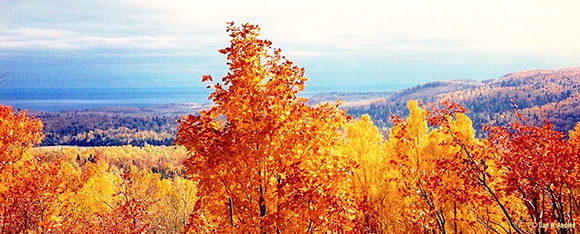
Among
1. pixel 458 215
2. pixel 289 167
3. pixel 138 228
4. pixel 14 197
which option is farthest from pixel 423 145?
pixel 14 197

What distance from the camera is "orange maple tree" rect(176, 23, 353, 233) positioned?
8.27 meters

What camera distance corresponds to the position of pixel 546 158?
7582mm

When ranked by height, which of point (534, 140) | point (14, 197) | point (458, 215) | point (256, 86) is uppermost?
point (256, 86)

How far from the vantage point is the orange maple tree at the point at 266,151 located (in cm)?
827

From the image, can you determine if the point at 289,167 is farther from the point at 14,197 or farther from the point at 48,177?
the point at 48,177

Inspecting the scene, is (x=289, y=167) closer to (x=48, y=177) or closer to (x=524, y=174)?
(x=524, y=174)

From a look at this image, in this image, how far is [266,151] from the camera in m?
8.38

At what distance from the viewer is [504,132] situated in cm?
848

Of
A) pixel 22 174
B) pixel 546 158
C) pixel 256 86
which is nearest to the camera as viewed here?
pixel 546 158

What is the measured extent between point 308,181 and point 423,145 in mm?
9719

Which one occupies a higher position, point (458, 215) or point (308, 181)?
point (308, 181)

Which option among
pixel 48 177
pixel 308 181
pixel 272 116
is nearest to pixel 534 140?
pixel 308 181

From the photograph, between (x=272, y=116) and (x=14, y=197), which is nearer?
(x=272, y=116)

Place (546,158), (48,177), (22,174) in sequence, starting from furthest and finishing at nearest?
(48,177) → (22,174) → (546,158)
